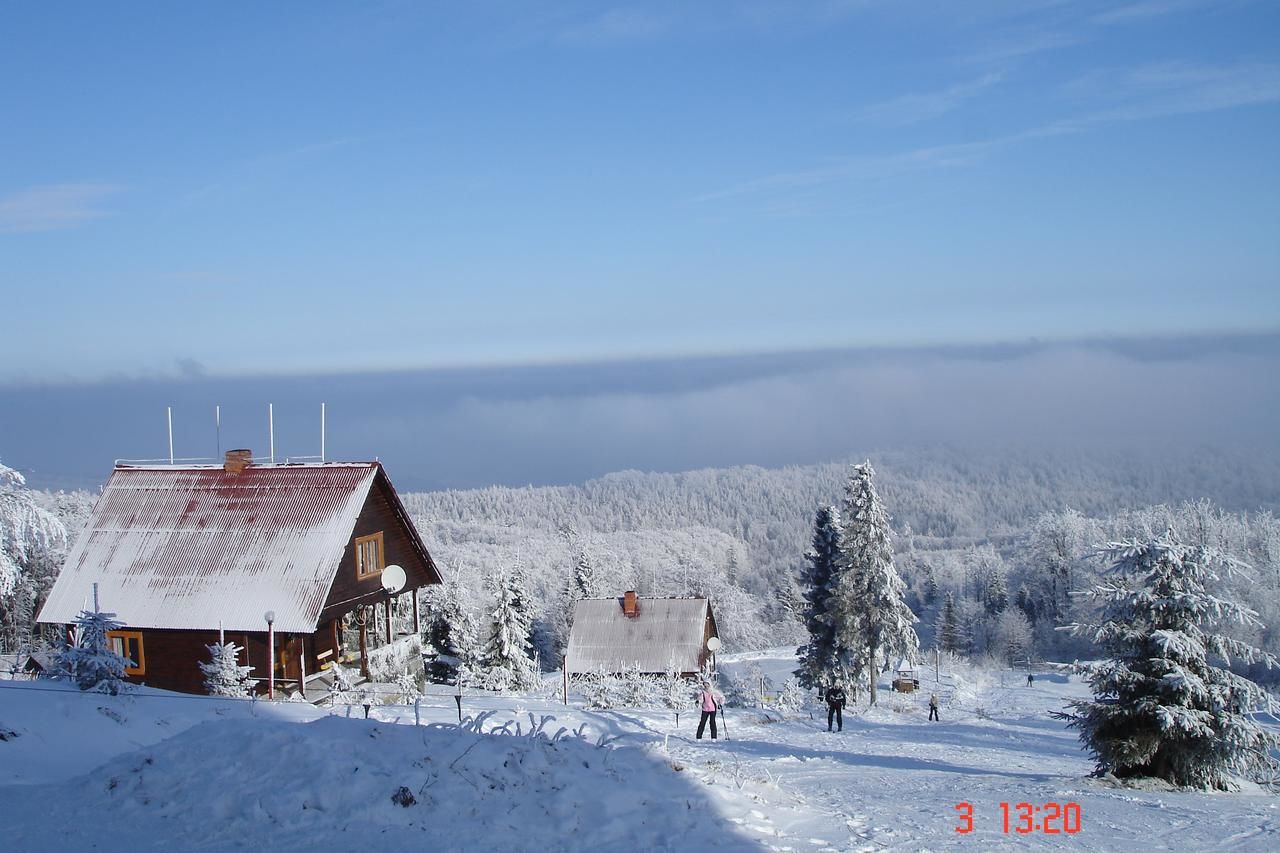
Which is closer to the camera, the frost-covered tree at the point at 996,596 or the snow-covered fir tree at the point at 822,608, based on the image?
the snow-covered fir tree at the point at 822,608

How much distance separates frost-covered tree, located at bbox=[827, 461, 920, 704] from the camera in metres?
38.8

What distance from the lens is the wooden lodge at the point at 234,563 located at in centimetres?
2209

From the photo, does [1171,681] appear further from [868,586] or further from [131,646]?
[868,586]

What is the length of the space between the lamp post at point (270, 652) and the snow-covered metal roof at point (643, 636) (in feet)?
72.0

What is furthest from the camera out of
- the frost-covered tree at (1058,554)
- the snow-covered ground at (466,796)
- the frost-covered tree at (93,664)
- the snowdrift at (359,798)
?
the frost-covered tree at (1058,554)

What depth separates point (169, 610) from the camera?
880 inches

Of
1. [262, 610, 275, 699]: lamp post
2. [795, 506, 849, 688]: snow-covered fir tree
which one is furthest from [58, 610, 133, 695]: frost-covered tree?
[795, 506, 849, 688]: snow-covered fir tree

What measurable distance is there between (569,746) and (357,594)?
15378mm

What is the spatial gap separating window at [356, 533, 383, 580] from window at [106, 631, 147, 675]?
541 cm

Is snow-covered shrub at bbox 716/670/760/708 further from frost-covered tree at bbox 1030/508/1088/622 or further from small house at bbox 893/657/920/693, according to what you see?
frost-covered tree at bbox 1030/508/1088/622

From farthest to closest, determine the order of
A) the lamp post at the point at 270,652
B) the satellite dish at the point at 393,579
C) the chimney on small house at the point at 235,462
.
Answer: the chimney on small house at the point at 235,462 → the satellite dish at the point at 393,579 → the lamp post at the point at 270,652

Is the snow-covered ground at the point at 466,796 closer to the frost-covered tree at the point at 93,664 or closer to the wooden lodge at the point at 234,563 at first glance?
the frost-covered tree at the point at 93,664

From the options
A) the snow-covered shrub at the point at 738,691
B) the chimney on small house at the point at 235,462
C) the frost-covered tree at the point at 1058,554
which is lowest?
the frost-covered tree at the point at 1058,554

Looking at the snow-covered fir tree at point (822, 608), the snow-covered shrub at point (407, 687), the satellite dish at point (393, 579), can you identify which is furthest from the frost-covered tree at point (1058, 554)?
the satellite dish at point (393, 579)
